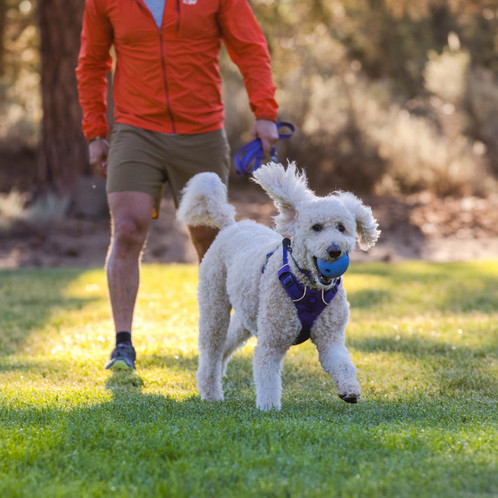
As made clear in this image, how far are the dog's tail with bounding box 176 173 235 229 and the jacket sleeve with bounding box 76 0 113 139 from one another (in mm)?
1259

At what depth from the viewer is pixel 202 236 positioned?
18.9 ft

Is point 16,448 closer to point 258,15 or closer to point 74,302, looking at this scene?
point 74,302

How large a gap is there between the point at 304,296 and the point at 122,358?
193cm

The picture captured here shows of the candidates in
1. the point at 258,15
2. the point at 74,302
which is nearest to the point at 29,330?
the point at 74,302

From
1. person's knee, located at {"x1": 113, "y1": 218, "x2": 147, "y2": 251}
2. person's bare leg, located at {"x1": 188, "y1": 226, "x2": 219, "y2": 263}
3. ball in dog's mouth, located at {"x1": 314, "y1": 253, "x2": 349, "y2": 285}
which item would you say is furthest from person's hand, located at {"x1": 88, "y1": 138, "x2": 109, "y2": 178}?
ball in dog's mouth, located at {"x1": 314, "y1": 253, "x2": 349, "y2": 285}

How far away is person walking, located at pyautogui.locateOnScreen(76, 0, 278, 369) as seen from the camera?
5.73 metres

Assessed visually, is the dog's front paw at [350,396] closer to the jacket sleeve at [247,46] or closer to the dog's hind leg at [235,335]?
the dog's hind leg at [235,335]

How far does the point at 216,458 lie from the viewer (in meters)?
3.49

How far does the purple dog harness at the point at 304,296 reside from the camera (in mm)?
4293

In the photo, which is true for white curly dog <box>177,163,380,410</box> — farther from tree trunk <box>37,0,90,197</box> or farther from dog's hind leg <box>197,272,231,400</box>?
tree trunk <box>37,0,90,197</box>

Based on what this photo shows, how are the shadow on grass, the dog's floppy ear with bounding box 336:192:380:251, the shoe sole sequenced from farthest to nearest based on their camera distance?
the shadow on grass
the shoe sole
the dog's floppy ear with bounding box 336:192:380:251

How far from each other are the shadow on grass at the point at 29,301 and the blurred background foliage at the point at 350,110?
537 centimetres

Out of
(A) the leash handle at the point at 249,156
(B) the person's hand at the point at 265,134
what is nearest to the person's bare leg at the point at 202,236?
(A) the leash handle at the point at 249,156

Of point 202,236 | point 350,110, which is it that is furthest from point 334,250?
point 350,110
